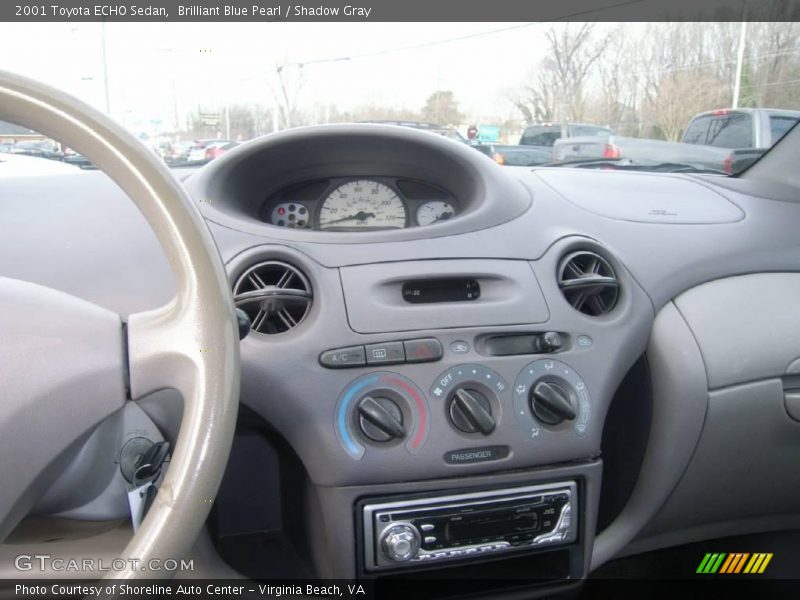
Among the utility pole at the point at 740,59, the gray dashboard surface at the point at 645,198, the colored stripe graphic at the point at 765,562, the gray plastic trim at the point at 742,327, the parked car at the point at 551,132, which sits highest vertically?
the utility pole at the point at 740,59

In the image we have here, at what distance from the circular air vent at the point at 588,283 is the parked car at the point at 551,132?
64 centimetres

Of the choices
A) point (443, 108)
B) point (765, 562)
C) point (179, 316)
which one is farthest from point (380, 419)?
point (765, 562)

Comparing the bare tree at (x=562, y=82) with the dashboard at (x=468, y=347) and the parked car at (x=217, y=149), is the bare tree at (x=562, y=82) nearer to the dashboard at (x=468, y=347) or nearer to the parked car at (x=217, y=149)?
the dashboard at (x=468, y=347)

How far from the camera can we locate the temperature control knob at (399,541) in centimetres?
144

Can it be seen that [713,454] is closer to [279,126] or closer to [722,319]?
[722,319]

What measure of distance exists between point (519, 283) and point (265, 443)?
74cm

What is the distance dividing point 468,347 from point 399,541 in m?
0.43

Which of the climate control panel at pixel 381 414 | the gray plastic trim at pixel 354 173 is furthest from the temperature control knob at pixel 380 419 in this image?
the gray plastic trim at pixel 354 173

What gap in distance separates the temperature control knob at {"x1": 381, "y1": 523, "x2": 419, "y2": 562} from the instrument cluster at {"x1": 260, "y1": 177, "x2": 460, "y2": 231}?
896 mm


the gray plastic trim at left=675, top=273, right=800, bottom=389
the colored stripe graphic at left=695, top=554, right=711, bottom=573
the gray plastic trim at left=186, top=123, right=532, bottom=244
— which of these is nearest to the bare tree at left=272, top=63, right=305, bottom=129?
the gray plastic trim at left=186, top=123, right=532, bottom=244

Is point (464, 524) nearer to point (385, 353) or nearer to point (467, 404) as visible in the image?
point (467, 404)

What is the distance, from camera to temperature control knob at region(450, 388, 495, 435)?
1.43 metres

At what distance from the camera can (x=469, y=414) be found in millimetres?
1438

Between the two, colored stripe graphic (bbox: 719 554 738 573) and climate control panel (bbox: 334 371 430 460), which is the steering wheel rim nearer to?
climate control panel (bbox: 334 371 430 460)
